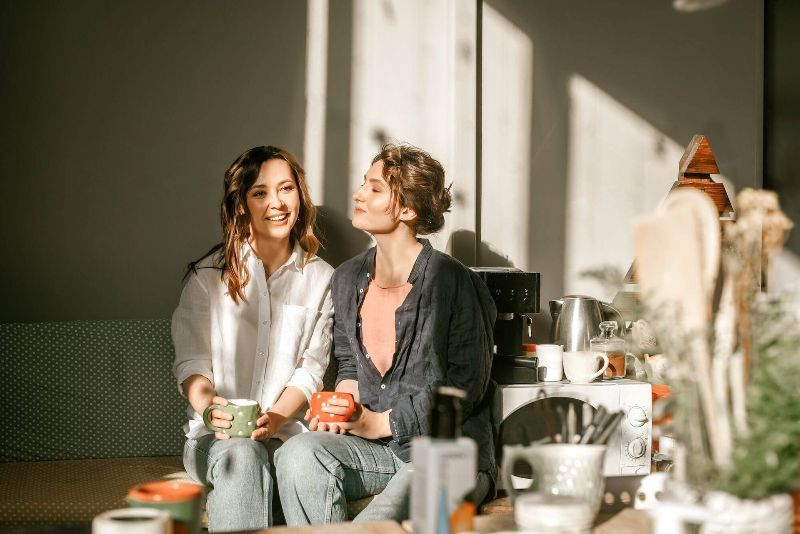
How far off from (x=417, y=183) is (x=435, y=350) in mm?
479

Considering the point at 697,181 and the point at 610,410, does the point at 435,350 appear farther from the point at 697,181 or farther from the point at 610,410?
the point at 697,181

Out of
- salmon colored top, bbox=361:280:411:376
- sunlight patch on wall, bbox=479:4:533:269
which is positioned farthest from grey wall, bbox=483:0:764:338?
salmon colored top, bbox=361:280:411:376

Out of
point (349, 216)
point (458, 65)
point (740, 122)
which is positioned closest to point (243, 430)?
point (349, 216)

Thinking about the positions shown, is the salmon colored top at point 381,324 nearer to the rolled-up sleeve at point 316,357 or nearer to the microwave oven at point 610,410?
the rolled-up sleeve at point 316,357

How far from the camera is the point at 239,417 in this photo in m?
2.17

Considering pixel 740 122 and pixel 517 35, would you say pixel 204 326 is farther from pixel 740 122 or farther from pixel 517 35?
pixel 740 122

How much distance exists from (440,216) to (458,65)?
2.15 feet

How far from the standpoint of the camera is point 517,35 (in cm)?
311

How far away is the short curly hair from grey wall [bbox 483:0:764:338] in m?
0.65

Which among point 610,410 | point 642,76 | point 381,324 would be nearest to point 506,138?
point 642,76

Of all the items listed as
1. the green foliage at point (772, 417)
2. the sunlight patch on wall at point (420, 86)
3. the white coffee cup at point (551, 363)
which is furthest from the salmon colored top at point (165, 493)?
the sunlight patch on wall at point (420, 86)

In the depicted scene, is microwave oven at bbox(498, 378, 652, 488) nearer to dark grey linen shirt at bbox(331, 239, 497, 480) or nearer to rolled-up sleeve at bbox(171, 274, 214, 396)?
dark grey linen shirt at bbox(331, 239, 497, 480)

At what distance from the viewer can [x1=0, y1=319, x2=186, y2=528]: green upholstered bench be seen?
2.55 m

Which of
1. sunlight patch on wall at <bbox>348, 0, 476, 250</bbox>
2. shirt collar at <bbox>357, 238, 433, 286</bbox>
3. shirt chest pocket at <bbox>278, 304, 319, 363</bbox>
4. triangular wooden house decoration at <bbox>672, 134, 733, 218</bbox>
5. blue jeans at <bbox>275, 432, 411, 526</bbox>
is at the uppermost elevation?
sunlight patch on wall at <bbox>348, 0, 476, 250</bbox>
